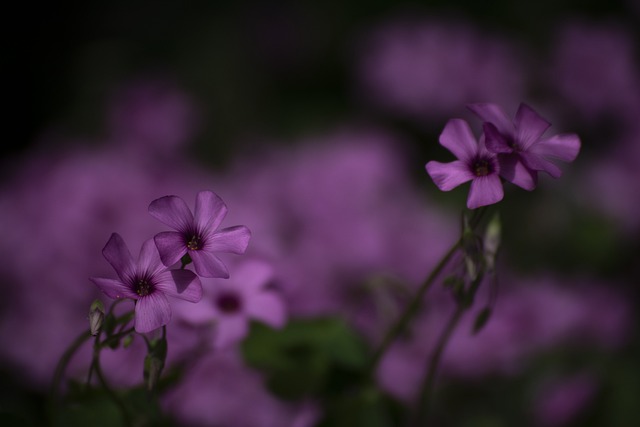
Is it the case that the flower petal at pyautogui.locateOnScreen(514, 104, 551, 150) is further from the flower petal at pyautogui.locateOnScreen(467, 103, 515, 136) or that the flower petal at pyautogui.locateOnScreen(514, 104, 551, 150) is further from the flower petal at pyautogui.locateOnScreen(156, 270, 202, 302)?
the flower petal at pyautogui.locateOnScreen(156, 270, 202, 302)

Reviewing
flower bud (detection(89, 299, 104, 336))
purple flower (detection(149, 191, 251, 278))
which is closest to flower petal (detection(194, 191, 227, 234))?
purple flower (detection(149, 191, 251, 278))

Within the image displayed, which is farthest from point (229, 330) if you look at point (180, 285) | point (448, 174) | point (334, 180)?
point (334, 180)

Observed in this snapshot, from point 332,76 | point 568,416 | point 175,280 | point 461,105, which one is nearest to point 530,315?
point 568,416

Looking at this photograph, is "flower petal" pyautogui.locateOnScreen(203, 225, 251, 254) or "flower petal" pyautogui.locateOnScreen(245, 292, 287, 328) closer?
"flower petal" pyautogui.locateOnScreen(203, 225, 251, 254)

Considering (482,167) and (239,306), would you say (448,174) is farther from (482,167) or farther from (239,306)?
(239,306)

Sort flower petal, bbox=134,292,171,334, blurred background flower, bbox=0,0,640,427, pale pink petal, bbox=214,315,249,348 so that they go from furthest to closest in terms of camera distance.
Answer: blurred background flower, bbox=0,0,640,427 < pale pink petal, bbox=214,315,249,348 < flower petal, bbox=134,292,171,334

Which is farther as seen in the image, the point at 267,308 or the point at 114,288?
the point at 267,308
